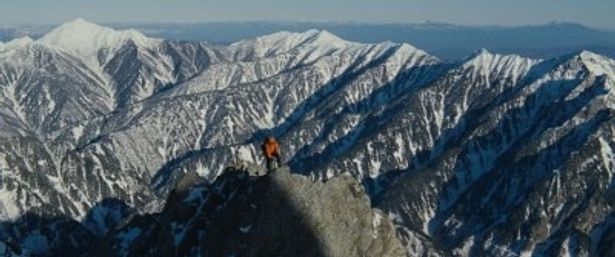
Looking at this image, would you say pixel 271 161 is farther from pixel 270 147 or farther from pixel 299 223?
pixel 299 223

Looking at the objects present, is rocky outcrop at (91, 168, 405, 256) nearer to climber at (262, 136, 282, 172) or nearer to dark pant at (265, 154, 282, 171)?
dark pant at (265, 154, 282, 171)

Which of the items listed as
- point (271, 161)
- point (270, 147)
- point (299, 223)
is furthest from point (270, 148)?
point (299, 223)

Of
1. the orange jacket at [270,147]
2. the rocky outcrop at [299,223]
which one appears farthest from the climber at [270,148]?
the rocky outcrop at [299,223]

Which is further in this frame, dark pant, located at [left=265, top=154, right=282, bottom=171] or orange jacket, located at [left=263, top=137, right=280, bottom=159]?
dark pant, located at [left=265, top=154, right=282, bottom=171]

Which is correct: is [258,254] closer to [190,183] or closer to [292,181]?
[292,181]

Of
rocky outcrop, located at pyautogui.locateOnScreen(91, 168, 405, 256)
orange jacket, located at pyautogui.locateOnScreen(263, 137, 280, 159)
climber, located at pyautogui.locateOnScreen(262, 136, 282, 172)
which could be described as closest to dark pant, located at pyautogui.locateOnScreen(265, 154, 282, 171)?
climber, located at pyautogui.locateOnScreen(262, 136, 282, 172)

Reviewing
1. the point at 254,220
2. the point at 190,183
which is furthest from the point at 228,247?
the point at 190,183

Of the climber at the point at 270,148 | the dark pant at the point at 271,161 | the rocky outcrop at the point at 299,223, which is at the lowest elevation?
the rocky outcrop at the point at 299,223

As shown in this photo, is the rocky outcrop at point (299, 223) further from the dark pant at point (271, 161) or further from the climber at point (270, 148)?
the climber at point (270, 148)
